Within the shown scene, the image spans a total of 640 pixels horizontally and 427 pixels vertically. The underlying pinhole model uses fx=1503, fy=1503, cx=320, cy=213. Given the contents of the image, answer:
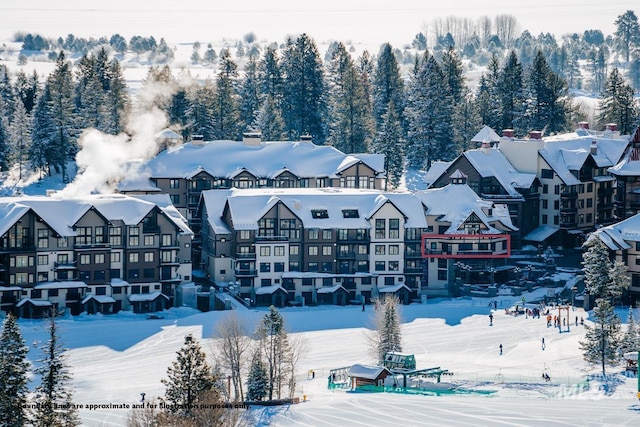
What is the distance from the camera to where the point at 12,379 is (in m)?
58.0

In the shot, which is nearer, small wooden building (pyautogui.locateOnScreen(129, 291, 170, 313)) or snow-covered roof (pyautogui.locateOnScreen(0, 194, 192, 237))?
snow-covered roof (pyautogui.locateOnScreen(0, 194, 192, 237))

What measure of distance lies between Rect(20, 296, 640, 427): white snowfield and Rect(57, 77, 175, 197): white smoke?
17641mm

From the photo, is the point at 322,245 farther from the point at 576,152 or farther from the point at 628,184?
the point at 576,152

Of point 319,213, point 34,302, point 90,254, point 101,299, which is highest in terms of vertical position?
point 319,213

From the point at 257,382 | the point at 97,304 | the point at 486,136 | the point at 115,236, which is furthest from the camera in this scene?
the point at 486,136

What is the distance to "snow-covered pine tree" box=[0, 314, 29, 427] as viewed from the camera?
5697cm

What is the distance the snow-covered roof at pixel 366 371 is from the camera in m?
79.6

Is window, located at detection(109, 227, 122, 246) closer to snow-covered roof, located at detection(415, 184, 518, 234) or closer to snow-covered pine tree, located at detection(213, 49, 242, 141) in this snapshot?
snow-covered roof, located at detection(415, 184, 518, 234)

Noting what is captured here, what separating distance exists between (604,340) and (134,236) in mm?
33463

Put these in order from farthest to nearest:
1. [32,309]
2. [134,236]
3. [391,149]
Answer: [391,149]
[134,236]
[32,309]

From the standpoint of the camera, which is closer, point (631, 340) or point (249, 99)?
point (631, 340)

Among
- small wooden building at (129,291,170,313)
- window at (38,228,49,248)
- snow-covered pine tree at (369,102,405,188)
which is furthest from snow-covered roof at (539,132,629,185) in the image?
window at (38,228,49,248)

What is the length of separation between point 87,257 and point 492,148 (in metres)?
38.9

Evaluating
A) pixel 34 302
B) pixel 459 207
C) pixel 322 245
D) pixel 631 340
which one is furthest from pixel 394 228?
pixel 34 302
